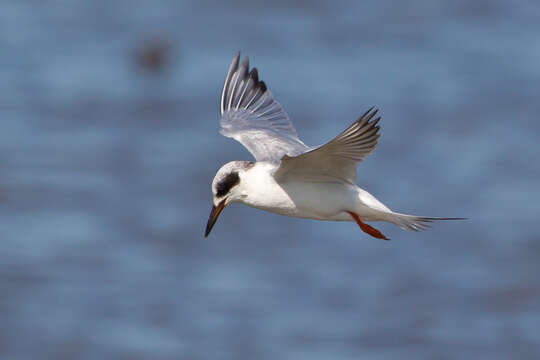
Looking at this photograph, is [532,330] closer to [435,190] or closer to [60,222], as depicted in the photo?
[435,190]

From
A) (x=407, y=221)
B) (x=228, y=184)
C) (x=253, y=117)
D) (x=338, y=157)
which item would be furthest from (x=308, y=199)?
(x=253, y=117)

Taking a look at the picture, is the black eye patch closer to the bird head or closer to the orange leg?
the bird head

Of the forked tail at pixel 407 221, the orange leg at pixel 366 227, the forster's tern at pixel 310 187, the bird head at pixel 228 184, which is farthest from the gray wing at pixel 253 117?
the forked tail at pixel 407 221

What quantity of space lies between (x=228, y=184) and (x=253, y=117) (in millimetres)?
1715

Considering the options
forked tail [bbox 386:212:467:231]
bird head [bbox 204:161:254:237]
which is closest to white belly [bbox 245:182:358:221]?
bird head [bbox 204:161:254:237]

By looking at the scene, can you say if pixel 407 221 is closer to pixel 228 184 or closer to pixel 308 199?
pixel 308 199

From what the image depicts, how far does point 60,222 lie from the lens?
20.1 m

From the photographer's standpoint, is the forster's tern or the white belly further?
the white belly

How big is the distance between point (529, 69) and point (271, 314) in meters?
8.55

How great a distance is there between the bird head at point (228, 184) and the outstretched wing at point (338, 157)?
0.86 ft

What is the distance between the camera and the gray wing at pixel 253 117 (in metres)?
9.20

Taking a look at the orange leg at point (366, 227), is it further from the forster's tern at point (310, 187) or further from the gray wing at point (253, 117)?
the gray wing at point (253, 117)

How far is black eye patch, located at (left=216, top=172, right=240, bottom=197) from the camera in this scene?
8.21 metres

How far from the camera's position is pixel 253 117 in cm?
987
